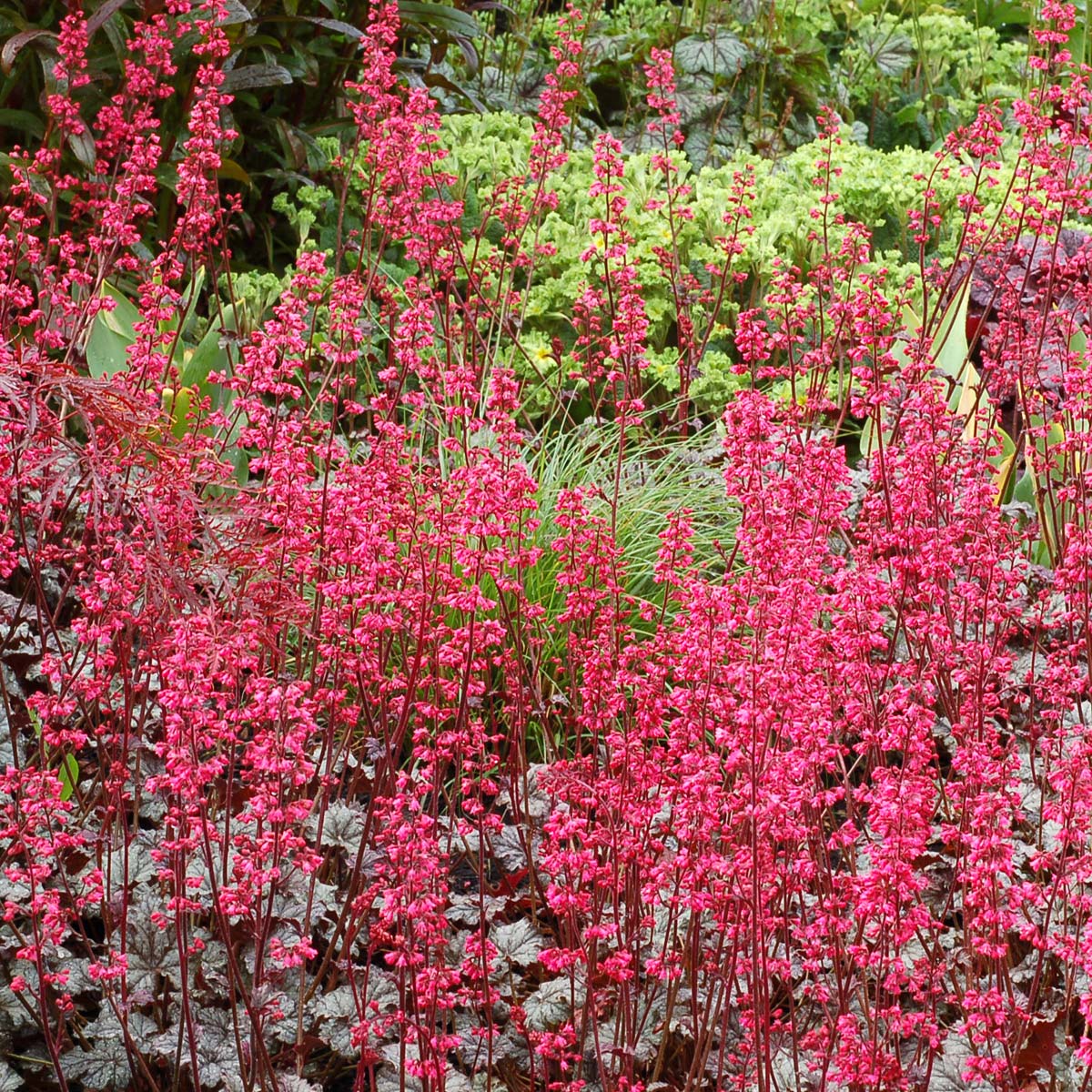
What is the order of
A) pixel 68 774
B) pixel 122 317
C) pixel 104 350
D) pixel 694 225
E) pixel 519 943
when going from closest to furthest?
pixel 519 943
pixel 68 774
pixel 104 350
pixel 122 317
pixel 694 225

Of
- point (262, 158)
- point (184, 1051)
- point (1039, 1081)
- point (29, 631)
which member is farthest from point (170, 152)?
point (1039, 1081)

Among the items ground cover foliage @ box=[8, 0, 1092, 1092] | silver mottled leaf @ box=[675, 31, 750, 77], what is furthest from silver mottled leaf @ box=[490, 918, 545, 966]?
silver mottled leaf @ box=[675, 31, 750, 77]

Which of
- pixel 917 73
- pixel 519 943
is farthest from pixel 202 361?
pixel 917 73

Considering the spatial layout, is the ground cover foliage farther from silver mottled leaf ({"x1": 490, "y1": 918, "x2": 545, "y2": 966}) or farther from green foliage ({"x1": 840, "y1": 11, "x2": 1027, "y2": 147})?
green foliage ({"x1": 840, "y1": 11, "x2": 1027, "y2": 147})

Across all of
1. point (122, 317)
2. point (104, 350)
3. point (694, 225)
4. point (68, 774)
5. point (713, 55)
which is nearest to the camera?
point (68, 774)

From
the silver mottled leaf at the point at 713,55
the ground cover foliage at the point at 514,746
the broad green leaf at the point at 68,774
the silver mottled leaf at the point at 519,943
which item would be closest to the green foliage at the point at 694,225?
the ground cover foliage at the point at 514,746

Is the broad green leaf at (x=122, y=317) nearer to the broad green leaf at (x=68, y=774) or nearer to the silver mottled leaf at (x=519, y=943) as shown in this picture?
the broad green leaf at (x=68, y=774)

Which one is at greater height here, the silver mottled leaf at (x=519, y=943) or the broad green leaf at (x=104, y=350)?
the broad green leaf at (x=104, y=350)

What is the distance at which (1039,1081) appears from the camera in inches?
95.0

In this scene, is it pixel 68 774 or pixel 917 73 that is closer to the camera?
pixel 68 774

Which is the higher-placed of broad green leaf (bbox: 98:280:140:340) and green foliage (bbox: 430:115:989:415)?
green foliage (bbox: 430:115:989:415)

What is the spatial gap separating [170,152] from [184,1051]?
12.5 ft

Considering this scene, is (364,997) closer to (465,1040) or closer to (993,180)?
(465,1040)

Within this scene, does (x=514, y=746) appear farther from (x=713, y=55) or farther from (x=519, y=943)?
(x=713, y=55)
